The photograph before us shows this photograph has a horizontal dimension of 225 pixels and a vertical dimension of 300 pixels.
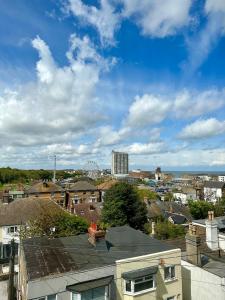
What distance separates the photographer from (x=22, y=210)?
1854 inches

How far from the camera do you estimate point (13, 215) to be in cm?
4562

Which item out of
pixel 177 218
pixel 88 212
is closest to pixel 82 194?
pixel 88 212

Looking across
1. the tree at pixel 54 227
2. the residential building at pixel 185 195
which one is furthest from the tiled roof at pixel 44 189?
the residential building at pixel 185 195

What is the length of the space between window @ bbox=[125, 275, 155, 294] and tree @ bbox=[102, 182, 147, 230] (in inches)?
1127

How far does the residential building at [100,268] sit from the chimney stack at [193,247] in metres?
2.06

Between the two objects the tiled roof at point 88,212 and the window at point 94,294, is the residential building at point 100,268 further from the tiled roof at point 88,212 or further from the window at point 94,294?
the tiled roof at point 88,212

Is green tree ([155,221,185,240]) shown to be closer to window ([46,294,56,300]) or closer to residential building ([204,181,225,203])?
window ([46,294,56,300])

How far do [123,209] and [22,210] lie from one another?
17199 millimetres

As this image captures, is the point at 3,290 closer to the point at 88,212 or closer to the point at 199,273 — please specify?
the point at 199,273

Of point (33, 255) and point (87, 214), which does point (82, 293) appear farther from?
point (87, 214)

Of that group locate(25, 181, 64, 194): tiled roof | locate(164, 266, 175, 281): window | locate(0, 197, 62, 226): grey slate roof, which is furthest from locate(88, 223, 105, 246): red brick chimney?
locate(25, 181, 64, 194): tiled roof

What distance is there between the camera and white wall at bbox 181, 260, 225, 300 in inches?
825

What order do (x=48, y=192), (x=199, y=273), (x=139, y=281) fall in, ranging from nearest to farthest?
(x=139, y=281)
(x=199, y=273)
(x=48, y=192)

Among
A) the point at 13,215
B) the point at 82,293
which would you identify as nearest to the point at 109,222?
the point at 13,215
